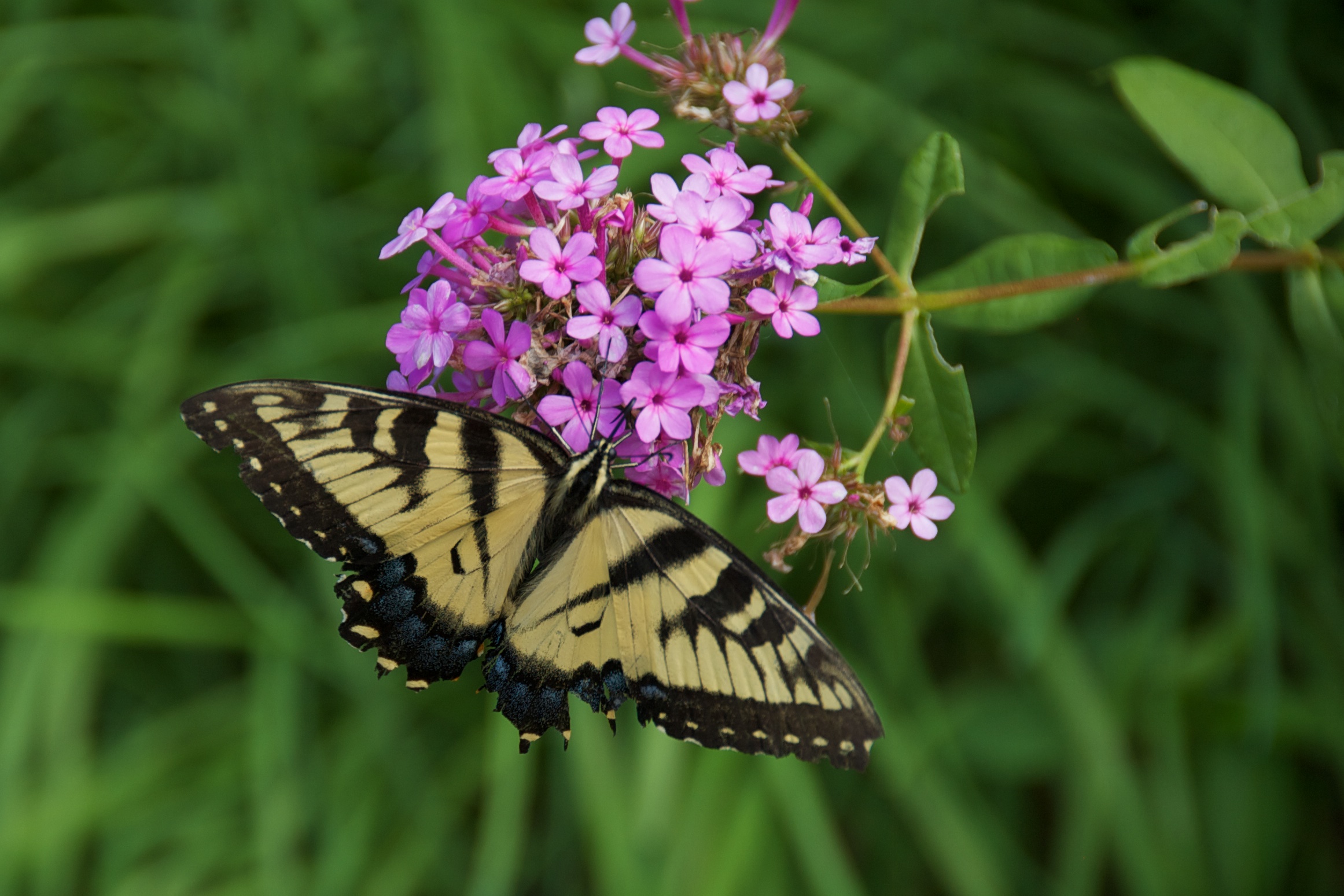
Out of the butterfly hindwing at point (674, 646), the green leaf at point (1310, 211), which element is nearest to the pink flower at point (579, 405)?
the butterfly hindwing at point (674, 646)

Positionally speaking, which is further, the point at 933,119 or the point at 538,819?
the point at 538,819

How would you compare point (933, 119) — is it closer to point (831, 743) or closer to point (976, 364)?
point (976, 364)

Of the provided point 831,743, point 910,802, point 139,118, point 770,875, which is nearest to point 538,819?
point 770,875

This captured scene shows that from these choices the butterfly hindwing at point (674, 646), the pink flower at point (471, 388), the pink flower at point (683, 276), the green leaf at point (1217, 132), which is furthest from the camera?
the green leaf at point (1217, 132)

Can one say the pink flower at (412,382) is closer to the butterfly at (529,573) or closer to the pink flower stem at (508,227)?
the butterfly at (529,573)

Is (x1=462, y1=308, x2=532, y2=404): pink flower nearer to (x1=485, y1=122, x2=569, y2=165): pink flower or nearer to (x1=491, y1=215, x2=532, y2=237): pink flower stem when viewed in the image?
(x1=491, y1=215, x2=532, y2=237): pink flower stem

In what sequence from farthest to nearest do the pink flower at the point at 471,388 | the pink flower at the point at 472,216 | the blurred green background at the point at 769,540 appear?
the blurred green background at the point at 769,540 → the pink flower at the point at 471,388 → the pink flower at the point at 472,216

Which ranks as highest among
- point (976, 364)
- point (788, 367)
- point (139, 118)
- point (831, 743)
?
point (139, 118)
